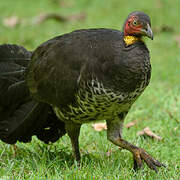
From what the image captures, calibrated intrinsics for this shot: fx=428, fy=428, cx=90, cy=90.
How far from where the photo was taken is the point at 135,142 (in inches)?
190

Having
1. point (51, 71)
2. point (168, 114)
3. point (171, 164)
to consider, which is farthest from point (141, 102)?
point (51, 71)

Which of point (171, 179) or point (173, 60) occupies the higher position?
point (173, 60)

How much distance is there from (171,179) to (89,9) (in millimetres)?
8727

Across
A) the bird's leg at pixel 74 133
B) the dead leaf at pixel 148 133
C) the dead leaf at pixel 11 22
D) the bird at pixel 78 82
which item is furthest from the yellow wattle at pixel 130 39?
the dead leaf at pixel 11 22

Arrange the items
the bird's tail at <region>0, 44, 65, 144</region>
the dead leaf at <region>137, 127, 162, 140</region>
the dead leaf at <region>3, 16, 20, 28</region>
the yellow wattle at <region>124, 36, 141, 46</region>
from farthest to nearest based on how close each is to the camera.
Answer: the dead leaf at <region>3, 16, 20, 28</region>
the dead leaf at <region>137, 127, 162, 140</region>
the bird's tail at <region>0, 44, 65, 144</region>
the yellow wattle at <region>124, 36, 141, 46</region>

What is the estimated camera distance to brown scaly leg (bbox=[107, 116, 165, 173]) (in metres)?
4.00

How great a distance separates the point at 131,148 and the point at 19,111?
126 centimetres

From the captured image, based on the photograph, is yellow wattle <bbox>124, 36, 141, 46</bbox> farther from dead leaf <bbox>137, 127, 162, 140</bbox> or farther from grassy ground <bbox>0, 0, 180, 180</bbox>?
dead leaf <bbox>137, 127, 162, 140</bbox>

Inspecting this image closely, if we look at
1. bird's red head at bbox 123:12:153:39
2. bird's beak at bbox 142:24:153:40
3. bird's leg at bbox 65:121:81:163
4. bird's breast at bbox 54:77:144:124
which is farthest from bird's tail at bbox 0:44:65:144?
bird's beak at bbox 142:24:153:40

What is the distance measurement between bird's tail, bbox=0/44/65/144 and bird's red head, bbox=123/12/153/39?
48.0 inches

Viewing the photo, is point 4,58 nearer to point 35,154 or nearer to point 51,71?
point 51,71

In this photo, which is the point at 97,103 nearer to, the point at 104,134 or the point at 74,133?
the point at 74,133

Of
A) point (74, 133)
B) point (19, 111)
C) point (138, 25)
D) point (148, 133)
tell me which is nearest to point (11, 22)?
point (19, 111)

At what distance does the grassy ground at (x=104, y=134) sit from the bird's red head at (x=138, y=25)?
1.25m
